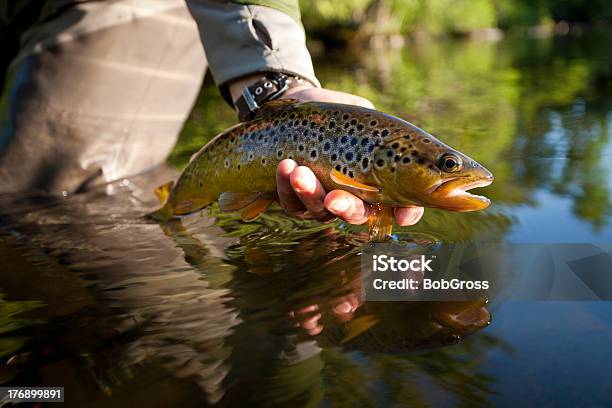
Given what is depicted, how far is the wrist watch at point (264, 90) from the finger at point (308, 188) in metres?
0.62

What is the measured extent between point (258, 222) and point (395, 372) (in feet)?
4.97

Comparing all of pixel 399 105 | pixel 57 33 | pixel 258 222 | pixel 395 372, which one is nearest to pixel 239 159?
pixel 258 222

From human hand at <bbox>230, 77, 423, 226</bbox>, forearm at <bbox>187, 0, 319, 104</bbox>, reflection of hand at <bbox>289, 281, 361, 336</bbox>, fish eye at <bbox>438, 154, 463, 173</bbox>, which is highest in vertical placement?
forearm at <bbox>187, 0, 319, 104</bbox>

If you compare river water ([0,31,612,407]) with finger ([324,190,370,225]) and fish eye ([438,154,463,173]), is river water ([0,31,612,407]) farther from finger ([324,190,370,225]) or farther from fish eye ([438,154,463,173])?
fish eye ([438,154,463,173])

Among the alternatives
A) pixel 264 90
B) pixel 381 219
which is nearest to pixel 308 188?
pixel 381 219

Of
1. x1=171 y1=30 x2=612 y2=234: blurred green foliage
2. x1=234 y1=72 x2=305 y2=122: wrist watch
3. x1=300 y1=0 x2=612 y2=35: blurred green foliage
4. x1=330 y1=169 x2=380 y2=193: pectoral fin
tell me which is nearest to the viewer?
x1=330 y1=169 x2=380 y2=193: pectoral fin

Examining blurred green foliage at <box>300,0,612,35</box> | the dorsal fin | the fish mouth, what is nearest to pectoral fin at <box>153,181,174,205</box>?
the dorsal fin

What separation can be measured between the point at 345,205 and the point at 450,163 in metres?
0.38

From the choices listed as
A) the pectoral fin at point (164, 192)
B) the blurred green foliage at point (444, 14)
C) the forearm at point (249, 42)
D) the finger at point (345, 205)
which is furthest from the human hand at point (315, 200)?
the blurred green foliage at point (444, 14)

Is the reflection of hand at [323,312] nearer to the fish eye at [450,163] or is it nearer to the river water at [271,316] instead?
the river water at [271,316]

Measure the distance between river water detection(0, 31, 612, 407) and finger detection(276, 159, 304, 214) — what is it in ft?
0.84

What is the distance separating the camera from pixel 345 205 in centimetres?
222

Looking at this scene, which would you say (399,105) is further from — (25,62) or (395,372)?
(395,372)

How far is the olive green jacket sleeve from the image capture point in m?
2.90
